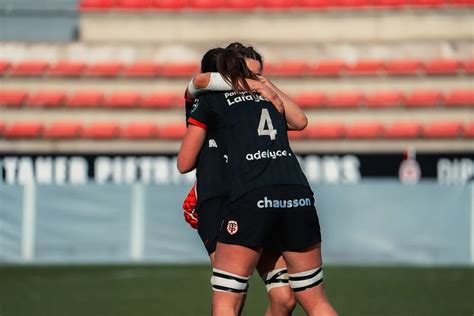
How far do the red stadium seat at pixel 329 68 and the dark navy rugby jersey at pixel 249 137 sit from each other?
1567 cm

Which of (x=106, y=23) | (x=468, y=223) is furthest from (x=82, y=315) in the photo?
(x=106, y=23)

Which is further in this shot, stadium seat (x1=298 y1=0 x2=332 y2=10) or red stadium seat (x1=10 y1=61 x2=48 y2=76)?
stadium seat (x1=298 y1=0 x2=332 y2=10)

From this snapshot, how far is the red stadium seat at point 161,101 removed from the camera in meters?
21.1

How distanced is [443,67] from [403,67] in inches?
29.4

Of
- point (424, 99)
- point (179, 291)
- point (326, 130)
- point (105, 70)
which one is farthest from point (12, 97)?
point (179, 291)

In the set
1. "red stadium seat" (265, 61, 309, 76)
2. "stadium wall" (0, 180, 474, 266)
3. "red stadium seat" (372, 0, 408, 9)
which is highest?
"red stadium seat" (372, 0, 408, 9)

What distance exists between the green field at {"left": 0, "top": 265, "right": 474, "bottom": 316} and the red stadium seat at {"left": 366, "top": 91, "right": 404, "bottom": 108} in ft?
17.6

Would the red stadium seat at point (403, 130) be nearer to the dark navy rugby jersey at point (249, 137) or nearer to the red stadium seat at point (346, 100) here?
the red stadium seat at point (346, 100)

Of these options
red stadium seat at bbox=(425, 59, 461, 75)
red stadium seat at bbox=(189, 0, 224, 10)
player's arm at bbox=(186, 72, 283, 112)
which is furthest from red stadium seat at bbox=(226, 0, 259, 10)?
player's arm at bbox=(186, 72, 283, 112)

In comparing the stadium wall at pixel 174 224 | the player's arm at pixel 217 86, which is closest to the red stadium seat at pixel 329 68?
the stadium wall at pixel 174 224

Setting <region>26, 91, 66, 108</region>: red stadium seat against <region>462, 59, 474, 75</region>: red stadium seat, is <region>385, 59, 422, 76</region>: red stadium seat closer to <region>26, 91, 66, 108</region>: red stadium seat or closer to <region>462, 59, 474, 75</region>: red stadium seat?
<region>462, 59, 474, 75</region>: red stadium seat

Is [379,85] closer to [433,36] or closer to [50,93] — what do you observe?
[433,36]

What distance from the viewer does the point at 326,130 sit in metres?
20.3

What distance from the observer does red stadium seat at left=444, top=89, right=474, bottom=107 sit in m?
20.6
